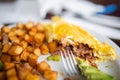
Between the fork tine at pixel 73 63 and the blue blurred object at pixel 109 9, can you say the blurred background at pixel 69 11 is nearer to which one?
the blue blurred object at pixel 109 9

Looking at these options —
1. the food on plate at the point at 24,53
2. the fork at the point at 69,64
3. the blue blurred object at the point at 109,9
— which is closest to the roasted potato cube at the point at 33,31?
the food on plate at the point at 24,53

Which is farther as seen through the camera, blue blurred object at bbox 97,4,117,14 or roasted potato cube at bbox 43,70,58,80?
blue blurred object at bbox 97,4,117,14

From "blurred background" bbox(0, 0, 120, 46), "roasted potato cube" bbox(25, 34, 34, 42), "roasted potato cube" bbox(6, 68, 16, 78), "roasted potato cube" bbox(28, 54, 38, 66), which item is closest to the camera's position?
"roasted potato cube" bbox(6, 68, 16, 78)

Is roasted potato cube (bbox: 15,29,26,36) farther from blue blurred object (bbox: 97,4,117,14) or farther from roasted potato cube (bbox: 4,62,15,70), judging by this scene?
blue blurred object (bbox: 97,4,117,14)

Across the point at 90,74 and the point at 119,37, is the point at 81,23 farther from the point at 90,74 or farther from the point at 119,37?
the point at 90,74

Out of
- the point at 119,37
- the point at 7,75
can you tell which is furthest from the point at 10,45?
the point at 119,37

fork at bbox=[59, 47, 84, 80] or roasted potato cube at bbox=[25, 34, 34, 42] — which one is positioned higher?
roasted potato cube at bbox=[25, 34, 34, 42]

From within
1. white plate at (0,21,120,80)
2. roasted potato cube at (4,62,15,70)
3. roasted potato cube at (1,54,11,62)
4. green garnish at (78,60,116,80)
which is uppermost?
roasted potato cube at (4,62,15,70)

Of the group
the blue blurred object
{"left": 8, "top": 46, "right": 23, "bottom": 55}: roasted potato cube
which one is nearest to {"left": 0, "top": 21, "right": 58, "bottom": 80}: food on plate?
{"left": 8, "top": 46, "right": 23, "bottom": 55}: roasted potato cube
